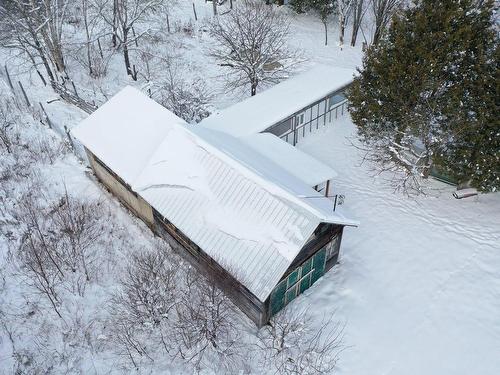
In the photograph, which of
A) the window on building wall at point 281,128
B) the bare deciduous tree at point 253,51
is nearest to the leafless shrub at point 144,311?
the window on building wall at point 281,128

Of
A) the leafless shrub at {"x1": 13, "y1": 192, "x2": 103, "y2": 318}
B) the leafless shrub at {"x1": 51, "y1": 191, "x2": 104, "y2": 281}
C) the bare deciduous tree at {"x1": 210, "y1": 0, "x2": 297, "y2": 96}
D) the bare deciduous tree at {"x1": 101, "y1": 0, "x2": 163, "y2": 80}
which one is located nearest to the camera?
A: the leafless shrub at {"x1": 13, "y1": 192, "x2": 103, "y2": 318}

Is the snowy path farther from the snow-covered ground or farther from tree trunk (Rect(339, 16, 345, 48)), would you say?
tree trunk (Rect(339, 16, 345, 48))

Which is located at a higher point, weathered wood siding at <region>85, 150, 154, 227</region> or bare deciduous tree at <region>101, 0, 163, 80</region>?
bare deciduous tree at <region>101, 0, 163, 80</region>

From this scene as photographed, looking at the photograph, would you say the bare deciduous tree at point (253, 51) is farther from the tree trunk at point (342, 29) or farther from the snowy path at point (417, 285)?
the snowy path at point (417, 285)

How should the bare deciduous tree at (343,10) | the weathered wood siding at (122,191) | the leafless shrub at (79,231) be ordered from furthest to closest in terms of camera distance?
the bare deciduous tree at (343,10)
the weathered wood siding at (122,191)
the leafless shrub at (79,231)

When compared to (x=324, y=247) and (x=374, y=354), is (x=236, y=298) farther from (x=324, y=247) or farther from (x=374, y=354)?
(x=374, y=354)

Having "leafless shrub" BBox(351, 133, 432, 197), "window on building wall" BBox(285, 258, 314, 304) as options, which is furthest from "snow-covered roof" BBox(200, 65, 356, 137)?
"window on building wall" BBox(285, 258, 314, 304)

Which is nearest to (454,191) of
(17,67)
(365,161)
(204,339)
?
(365,161)
